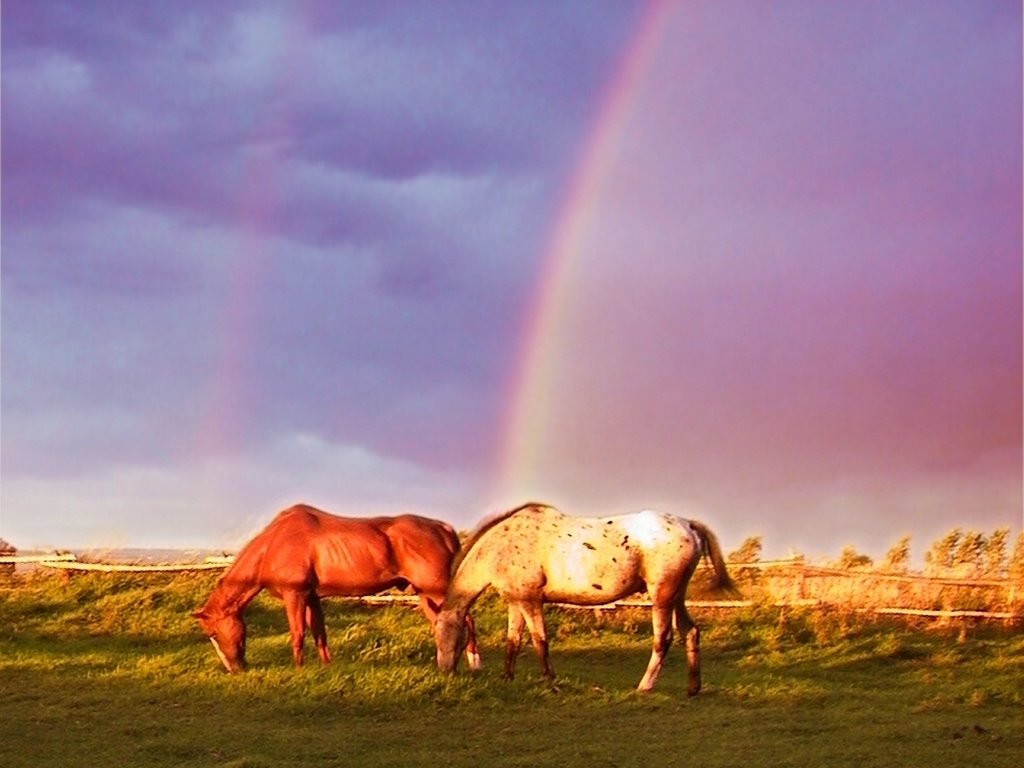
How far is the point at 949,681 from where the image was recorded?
1458 cm

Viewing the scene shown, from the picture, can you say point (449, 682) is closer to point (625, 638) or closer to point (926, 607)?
point (625, 638)

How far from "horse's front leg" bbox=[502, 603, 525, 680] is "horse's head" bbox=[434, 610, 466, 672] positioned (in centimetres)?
56

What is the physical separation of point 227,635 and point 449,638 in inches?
109

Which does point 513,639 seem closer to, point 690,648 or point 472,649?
point 472,649

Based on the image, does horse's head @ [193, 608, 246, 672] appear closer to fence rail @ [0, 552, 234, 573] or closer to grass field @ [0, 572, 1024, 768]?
grass field @ [0, 572, 1024, 768]

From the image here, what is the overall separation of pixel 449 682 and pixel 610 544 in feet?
7.68

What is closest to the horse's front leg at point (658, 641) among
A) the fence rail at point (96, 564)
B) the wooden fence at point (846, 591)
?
the wooden fence at point (846, 591)

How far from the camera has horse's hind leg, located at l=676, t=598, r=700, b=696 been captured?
42.2 feet

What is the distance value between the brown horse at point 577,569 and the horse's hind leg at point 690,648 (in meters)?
0.01

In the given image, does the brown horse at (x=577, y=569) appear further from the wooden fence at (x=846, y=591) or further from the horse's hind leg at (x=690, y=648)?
the wooden fence at (x=846, y=591)

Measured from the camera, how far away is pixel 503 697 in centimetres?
1209

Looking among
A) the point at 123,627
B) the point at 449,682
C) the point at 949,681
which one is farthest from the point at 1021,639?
the point at 123,627

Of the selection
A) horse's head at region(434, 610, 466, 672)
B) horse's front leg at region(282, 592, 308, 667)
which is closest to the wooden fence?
horse's front leg at region(282, 592, 308, 667)

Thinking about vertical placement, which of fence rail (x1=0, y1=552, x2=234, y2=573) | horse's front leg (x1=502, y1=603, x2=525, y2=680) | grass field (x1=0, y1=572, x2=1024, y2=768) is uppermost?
fence rail (x1=0, y1=552, x2=234, y2=573)
